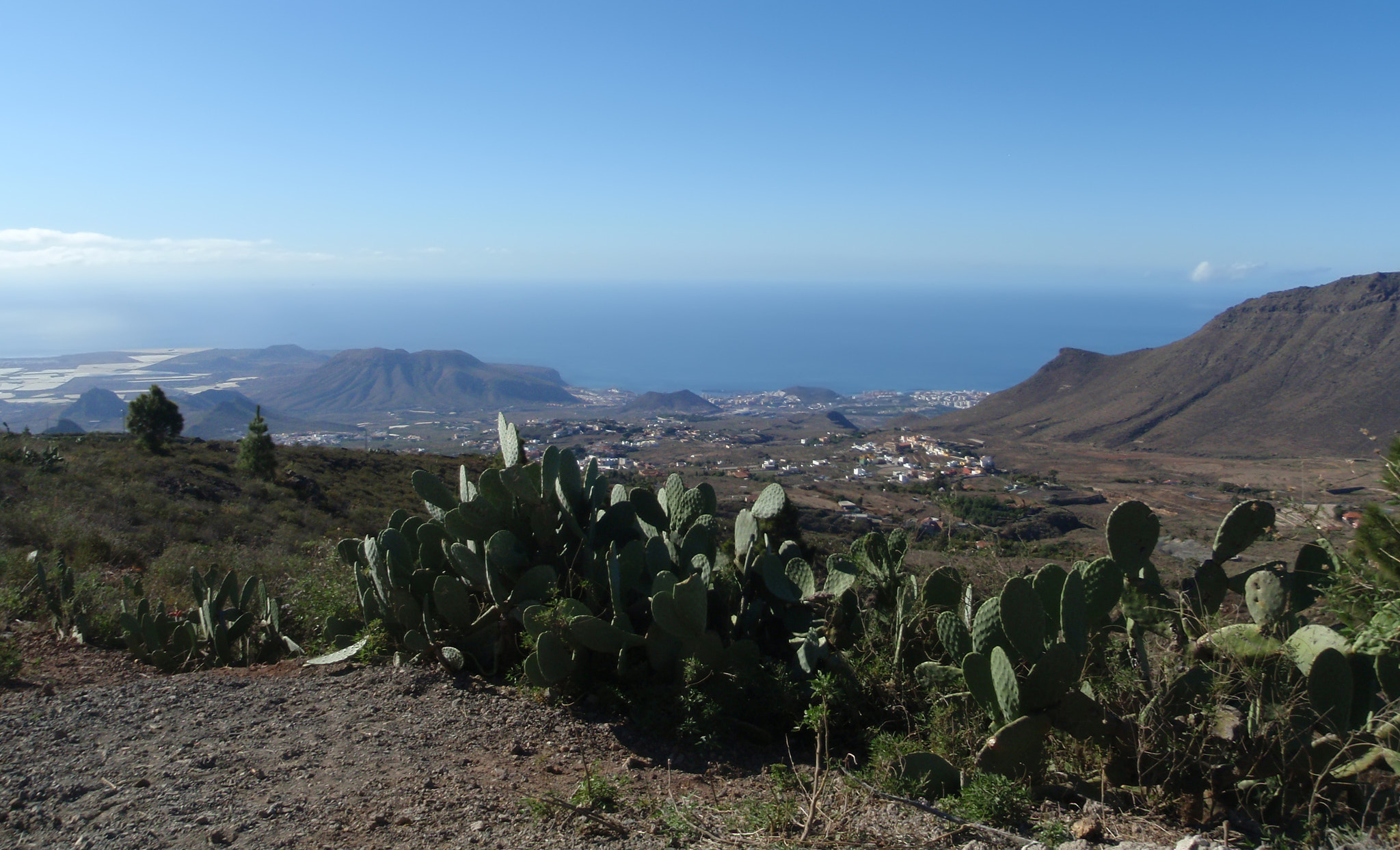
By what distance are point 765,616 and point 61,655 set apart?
14.3 feet

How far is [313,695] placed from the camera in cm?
378

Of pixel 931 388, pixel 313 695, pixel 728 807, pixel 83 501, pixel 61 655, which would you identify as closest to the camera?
pixel 728 807

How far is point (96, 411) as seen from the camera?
76.8 meters

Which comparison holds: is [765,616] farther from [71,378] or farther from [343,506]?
[71,378]

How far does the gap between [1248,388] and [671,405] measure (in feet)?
194

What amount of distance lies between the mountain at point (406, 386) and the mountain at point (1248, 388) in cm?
6561

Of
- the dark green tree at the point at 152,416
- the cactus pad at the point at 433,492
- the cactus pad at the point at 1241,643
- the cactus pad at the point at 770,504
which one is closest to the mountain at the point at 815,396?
the dark green tree at the point at 152,416

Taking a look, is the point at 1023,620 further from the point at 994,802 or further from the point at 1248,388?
the point at 1248,388

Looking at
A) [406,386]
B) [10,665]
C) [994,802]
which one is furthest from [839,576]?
[406,386]

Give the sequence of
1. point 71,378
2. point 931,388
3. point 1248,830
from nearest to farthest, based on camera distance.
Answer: point 1248,830
point 71,378
point 931,388

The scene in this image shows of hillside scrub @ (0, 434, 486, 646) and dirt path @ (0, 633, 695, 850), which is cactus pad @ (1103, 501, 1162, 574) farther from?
hillside scrub @ (0, 434, 486, 646)

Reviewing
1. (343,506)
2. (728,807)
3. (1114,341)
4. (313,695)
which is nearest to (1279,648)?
(728,807)

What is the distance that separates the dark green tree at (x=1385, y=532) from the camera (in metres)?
3.23

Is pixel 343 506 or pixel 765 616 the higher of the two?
pixel 765 616
